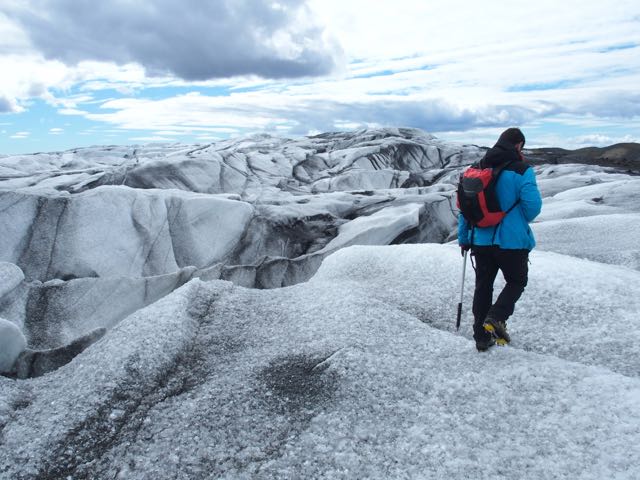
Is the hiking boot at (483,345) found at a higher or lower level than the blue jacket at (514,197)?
lower

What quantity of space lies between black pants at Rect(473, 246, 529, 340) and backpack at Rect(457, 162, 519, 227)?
23.5 inches

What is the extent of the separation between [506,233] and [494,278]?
3.40 feet

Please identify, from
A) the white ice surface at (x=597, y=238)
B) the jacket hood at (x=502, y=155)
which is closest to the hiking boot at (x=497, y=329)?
the jacket hood at (x=502, y=155)

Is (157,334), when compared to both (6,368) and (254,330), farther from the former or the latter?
(6,368)

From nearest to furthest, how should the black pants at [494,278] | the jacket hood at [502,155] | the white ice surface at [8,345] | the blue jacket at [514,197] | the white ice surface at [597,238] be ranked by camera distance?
the blue jacket at [514,197], the jacket hood at [502,155], the black pants at [494,278], the white ice surface at [8,345], the white ice surface at [597,238]

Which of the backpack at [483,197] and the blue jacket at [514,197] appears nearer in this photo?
the blue jacket at [514,197]

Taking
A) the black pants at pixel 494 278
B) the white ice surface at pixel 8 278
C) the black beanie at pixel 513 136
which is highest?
the black beanie at pixel 513 136

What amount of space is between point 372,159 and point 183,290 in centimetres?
5311

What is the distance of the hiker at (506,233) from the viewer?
8.31 m

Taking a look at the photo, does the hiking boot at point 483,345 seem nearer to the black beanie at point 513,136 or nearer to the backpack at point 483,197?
the backpack at point 483,197

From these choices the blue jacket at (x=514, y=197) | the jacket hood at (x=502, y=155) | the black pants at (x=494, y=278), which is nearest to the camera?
the blue jacket at (x=514, y=197)

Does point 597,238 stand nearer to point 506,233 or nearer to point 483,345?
point 483,345

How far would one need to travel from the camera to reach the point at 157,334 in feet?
34.3

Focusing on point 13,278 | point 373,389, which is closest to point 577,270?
point 373,389
